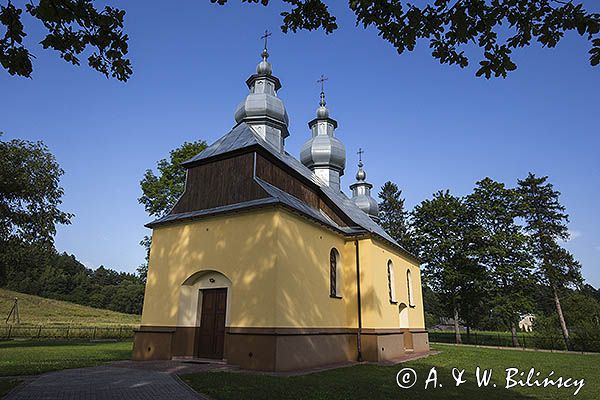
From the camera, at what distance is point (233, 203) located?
1307 centimetres

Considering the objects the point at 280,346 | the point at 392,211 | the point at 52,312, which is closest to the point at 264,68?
the point at 280,346

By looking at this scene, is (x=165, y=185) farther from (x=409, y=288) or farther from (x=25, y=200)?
(x=409, y=288)

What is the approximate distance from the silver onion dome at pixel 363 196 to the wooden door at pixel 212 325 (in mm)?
20305

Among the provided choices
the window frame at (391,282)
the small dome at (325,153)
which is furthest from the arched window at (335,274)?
the small dome at (325,153)

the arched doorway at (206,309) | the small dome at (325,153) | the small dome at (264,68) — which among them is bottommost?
the arched doorway at (206,309)

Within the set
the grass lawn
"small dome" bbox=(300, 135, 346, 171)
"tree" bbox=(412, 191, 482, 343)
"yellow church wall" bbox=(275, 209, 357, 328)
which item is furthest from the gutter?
"tree" bbox=(412, 191, 482, 343)

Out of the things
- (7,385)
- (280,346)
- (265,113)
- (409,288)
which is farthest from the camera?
(409,288)

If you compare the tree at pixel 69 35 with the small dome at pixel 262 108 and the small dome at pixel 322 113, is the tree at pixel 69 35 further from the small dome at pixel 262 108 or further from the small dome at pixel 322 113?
the small dome at pixel 322 113

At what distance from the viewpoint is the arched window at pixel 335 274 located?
14867 millimetres

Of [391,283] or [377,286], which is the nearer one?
[377,286]

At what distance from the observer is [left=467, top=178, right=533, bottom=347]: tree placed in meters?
28.9

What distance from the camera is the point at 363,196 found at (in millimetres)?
32250

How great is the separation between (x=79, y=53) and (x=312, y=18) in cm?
260

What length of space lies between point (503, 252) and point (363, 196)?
1178 cm
